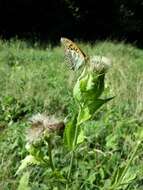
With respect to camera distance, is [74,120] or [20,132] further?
[20,132]

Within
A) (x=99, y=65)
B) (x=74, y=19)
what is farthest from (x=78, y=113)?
(x=74, y=19)

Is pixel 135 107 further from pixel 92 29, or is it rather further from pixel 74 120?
pixel 92 29

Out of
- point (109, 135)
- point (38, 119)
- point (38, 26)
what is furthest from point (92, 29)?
point (38, 119)

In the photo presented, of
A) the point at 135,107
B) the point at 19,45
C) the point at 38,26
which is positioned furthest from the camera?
the point at 38,26

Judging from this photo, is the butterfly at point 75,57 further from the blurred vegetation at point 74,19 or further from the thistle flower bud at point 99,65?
the blurred vegetation at point 74,19

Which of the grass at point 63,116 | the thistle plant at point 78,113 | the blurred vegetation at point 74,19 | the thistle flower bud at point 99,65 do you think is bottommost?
the blurred vegetation at point 74,19

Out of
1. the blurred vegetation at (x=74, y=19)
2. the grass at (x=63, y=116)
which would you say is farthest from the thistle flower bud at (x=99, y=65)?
the blurred vegetation at (x=74, y=19)

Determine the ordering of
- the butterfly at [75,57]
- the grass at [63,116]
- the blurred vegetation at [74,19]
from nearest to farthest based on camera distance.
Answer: the butterfly at [75,57] < the grass at [63,116] < the blurred vegetation at [74,19]

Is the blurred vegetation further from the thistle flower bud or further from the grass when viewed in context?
the thistle flower bud
